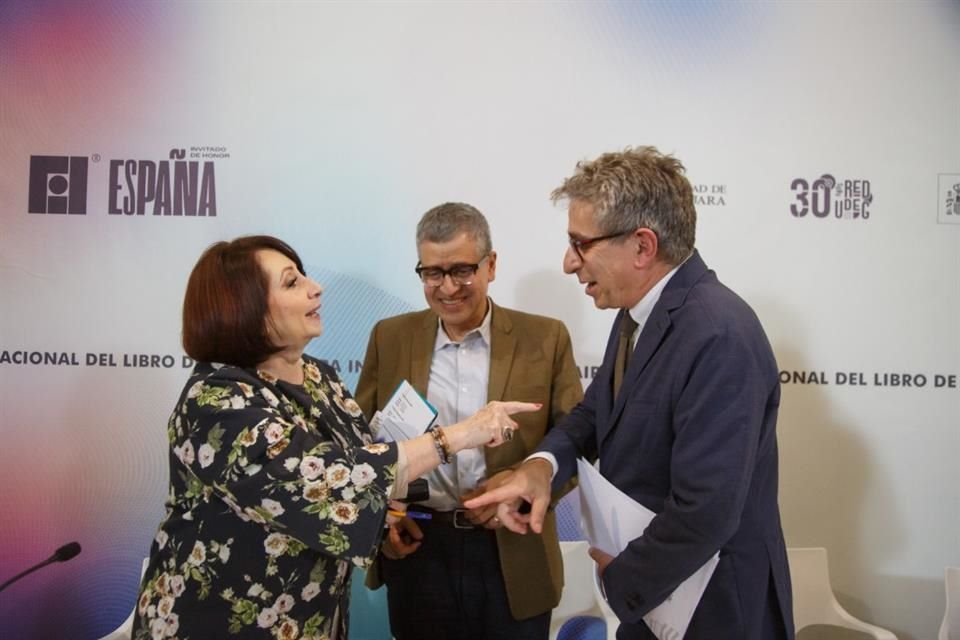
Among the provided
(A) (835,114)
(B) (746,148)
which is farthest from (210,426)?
(A) (835,114)

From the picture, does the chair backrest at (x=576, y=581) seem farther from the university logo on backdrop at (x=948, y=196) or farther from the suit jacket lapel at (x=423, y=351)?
the university logo on backdrop at (x=948, y=196)

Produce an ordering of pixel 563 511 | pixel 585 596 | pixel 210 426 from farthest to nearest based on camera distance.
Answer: pixel 563 511
pixel 585 596
pixel 210 426

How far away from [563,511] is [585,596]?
0.38 meters

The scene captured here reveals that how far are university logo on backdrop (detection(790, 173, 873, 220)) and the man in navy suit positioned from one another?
1.73m

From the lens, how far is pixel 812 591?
10.4 feet

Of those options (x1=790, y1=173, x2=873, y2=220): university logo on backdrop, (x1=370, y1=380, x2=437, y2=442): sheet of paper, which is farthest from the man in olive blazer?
(x1=790, y1=173, x2=873, y2=220): university logo on backdrop

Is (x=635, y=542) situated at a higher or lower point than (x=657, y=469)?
lower

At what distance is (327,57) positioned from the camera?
3248 mm

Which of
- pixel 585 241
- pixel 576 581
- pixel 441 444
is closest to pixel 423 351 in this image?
pixel 441 444

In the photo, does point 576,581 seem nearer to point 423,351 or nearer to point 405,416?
point 423,351

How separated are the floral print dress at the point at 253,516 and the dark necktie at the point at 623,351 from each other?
2.00 ft

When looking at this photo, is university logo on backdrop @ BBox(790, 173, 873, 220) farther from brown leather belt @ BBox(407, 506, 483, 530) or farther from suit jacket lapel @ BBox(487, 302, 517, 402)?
brown leather belt @ BBox(407, 506, 483, 530)

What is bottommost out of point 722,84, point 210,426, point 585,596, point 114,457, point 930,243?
point 585,596

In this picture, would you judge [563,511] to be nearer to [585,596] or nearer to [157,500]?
[585,596]
